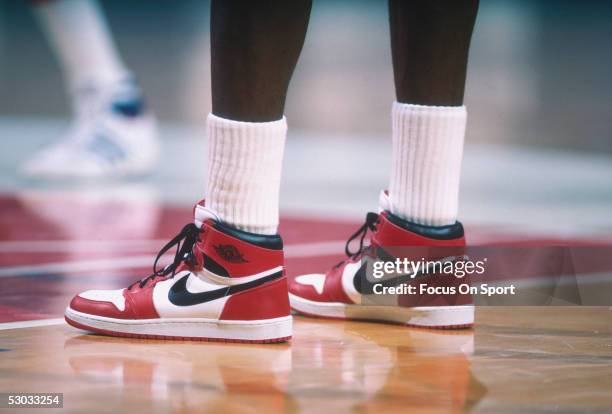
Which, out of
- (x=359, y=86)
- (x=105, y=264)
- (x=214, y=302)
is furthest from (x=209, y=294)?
(x=359, y=86)

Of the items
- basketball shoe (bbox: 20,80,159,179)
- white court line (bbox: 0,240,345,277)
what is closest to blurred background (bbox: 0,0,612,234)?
basketball shoe (bbox: 20,80,159,179)

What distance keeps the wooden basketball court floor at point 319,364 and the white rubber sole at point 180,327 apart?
0.06 feet

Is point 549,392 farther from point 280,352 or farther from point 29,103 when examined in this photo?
point 29,103

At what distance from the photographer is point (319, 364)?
134 centimetres

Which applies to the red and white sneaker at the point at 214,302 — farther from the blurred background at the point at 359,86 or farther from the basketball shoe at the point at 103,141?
the blurred background at the point at 359,86

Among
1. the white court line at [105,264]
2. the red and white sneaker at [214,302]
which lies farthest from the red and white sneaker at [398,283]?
the white court line at [105,264]

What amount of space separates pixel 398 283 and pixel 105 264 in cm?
69

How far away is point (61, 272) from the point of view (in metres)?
2.03

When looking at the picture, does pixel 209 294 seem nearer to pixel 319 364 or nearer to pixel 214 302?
pixel 214 302

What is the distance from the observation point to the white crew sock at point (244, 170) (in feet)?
4.86

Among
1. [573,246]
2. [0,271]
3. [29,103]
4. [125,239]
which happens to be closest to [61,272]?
[0,271]

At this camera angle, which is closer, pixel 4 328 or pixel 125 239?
pixel 4 328

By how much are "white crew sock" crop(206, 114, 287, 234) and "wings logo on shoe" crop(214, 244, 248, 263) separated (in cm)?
3

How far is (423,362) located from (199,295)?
31 cm
